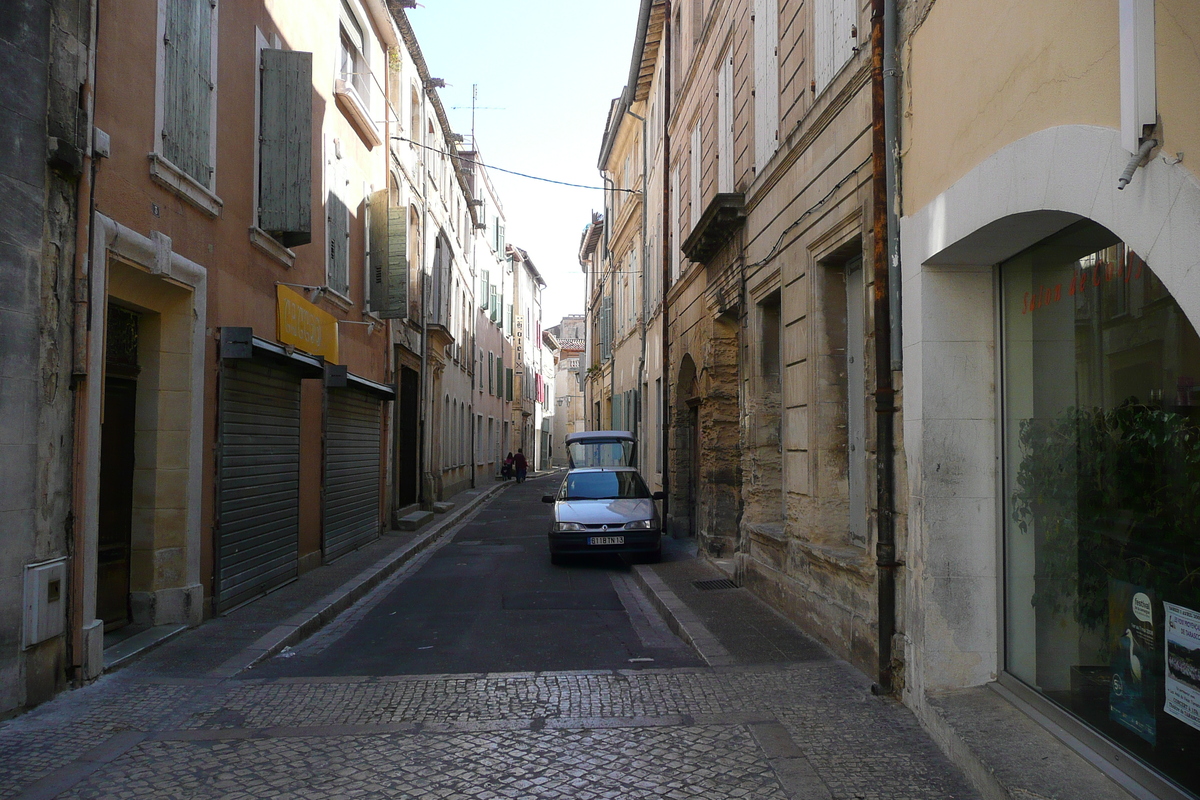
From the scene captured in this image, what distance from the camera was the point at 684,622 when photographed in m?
8.17

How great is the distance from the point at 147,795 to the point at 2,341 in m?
2.68

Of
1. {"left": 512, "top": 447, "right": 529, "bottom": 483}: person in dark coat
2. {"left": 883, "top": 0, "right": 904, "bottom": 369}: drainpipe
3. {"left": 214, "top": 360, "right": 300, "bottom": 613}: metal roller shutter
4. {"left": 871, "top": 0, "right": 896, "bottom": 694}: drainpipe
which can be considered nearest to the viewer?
{"left": 871, "top": 0, "right": 896, "bottom": 694}: drainpipe

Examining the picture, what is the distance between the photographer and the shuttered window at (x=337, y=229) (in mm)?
12562

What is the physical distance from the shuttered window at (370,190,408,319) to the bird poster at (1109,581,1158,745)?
12.5 m

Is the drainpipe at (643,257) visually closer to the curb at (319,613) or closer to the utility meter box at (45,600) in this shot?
the curb at (319,613)

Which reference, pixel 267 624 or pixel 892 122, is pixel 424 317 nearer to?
pixel 267 624

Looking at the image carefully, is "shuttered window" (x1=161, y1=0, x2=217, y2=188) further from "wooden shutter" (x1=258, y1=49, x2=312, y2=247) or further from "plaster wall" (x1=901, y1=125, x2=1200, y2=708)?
"plaster wall" (x1=901, y1=125, x2=1200, y2=708)

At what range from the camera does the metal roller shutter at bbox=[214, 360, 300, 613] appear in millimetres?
8562

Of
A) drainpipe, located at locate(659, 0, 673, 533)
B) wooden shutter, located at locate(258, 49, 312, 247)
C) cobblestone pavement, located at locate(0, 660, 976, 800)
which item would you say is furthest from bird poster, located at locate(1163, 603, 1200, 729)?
drainpipe, located at locate(659, 0, 673, 533)

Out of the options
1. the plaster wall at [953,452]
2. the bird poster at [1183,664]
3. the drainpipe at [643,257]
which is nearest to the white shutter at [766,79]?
the plaster wall at [953,452]

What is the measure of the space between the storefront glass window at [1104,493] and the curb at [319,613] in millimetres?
5231

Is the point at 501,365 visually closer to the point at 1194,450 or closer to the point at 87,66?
the point at 87,66

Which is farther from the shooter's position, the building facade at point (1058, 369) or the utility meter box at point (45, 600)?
the utility meter box at point (45, 600)

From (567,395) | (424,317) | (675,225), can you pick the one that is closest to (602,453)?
(424,317)
